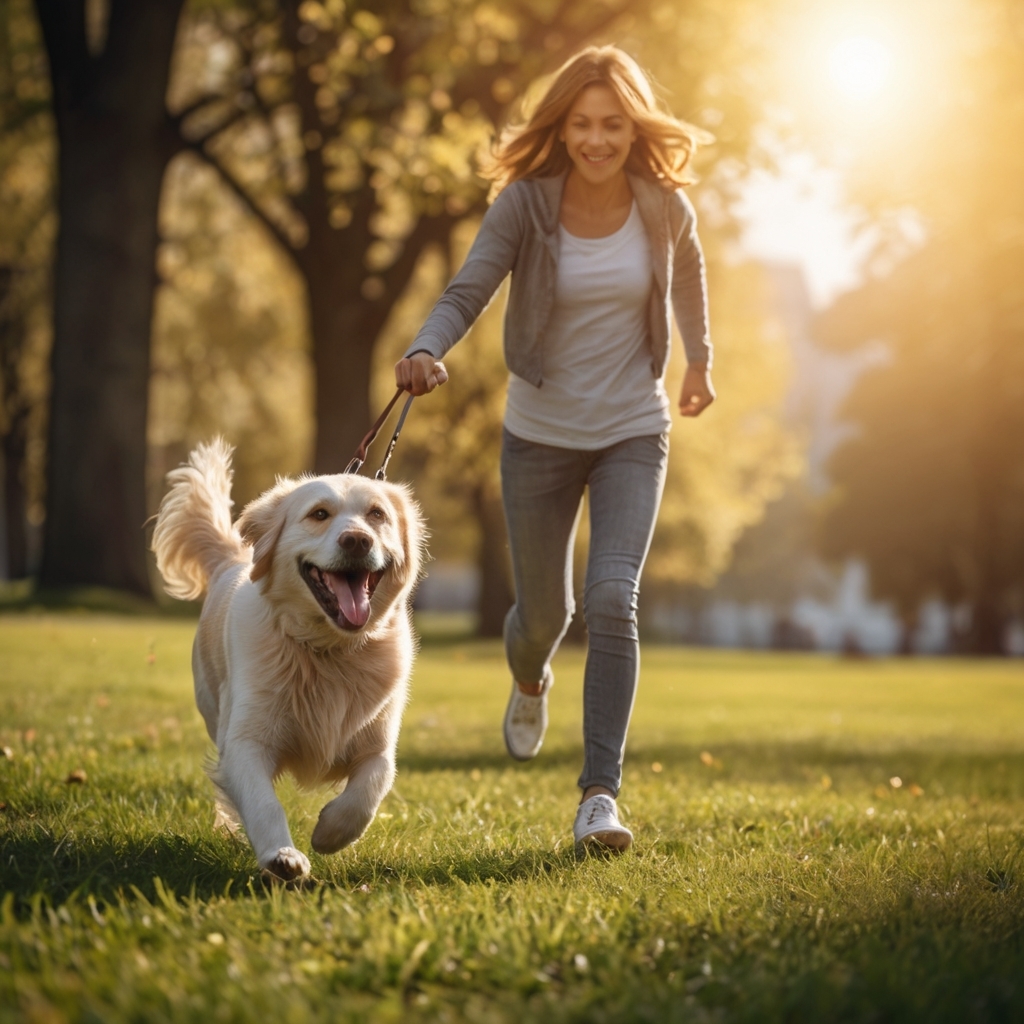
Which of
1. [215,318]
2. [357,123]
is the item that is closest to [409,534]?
[357,123]

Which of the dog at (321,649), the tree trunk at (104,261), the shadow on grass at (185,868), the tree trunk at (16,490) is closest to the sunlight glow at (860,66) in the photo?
the tree trunk at (104,261)

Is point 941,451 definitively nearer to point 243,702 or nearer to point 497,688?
point 497,688

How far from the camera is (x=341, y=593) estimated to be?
13.2 ft

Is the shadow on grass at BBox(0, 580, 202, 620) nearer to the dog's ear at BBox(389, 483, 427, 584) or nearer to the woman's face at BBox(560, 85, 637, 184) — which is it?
the dog's ear at BBox(389, 483, 427, 584)

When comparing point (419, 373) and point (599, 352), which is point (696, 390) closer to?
A: point (599, 352)

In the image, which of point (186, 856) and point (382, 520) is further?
point (382, 520)

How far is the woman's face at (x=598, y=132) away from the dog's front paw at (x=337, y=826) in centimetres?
248

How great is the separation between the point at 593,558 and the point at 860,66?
11.8 m

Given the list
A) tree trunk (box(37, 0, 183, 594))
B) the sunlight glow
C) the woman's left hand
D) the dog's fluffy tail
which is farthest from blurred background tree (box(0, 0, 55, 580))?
the woman's left hand

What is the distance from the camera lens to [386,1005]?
7.69 feet

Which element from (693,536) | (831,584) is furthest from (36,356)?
(831,584)

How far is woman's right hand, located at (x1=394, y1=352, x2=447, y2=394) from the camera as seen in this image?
416cm

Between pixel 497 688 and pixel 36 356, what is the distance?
62.8ft

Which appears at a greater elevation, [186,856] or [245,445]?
[245,445]
